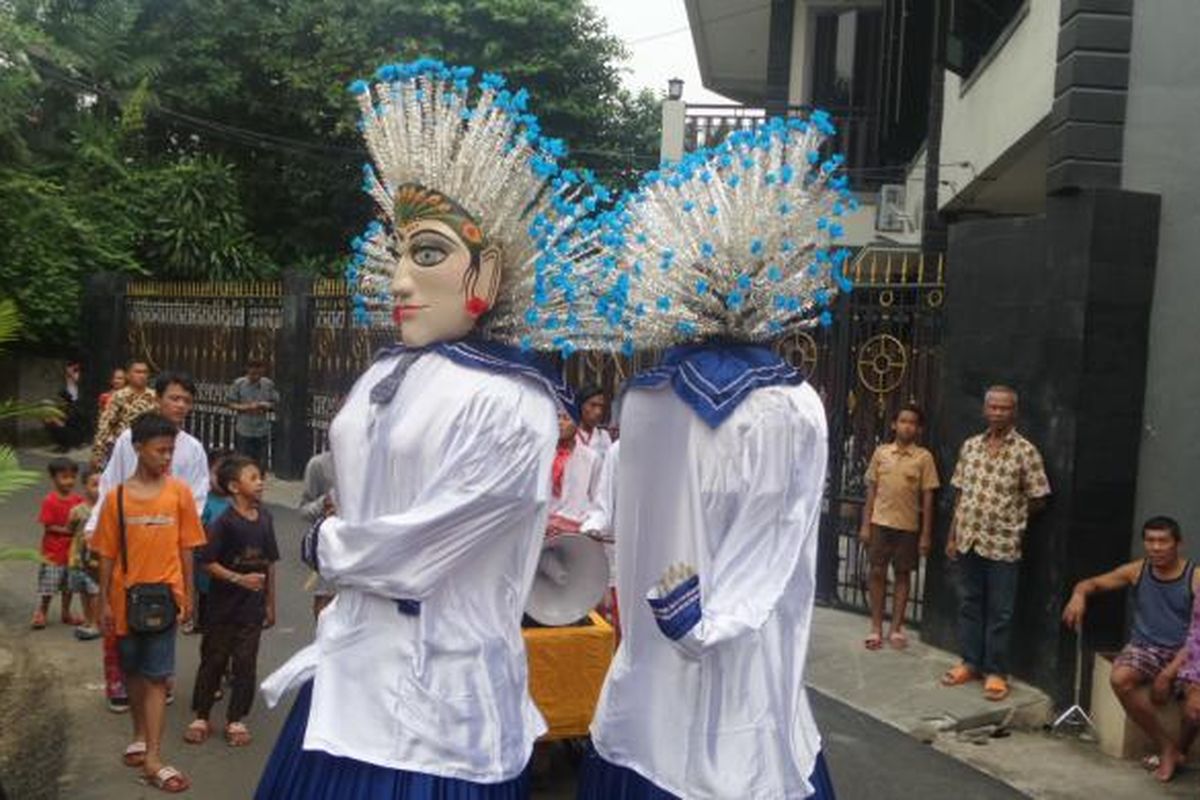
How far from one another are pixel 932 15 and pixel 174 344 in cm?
987

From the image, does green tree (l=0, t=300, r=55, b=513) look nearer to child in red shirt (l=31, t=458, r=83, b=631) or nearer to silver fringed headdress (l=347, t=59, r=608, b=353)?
silver fringed headdress (l=347, t=59, r=608, b=353)

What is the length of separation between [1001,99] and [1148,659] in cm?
526

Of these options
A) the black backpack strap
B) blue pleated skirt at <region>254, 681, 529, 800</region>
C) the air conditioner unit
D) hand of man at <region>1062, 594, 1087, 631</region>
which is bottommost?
Answer: hand of man at <region>1062, 594, 1087, 631</region>

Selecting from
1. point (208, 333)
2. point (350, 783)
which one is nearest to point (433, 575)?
point (350, 783)

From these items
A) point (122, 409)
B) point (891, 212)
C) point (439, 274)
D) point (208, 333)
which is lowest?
point (122, 409)

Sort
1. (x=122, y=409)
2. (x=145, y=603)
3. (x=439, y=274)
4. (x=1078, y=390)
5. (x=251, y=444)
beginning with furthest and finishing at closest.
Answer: (x=251, y=444)
(x=122, y=409)
(x=1078, y=390)
(x=145, y=603)
(x=439, y=274)

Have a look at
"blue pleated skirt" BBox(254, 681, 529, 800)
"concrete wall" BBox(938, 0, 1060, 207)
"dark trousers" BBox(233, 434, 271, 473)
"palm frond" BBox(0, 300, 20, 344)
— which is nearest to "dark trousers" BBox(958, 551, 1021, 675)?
"concrete wall" BBox(938, 0, 1060, 207)

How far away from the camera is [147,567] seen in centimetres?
488

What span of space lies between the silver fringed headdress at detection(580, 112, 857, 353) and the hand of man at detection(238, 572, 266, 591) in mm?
2547

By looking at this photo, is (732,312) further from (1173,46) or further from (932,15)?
(932,15)

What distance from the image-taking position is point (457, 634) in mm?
3080

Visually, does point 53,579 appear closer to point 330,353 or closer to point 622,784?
point 622,784

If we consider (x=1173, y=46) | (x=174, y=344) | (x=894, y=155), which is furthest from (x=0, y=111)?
(x=1173, y=46)

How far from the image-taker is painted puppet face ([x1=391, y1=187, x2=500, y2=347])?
11.1 feet
